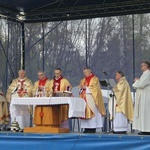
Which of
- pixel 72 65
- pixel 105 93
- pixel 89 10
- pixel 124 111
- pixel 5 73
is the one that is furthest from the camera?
pixel 72 65

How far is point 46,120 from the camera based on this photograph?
35.9ft

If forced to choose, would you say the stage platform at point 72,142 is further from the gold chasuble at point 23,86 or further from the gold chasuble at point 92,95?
the gold chasuble at point 23,86

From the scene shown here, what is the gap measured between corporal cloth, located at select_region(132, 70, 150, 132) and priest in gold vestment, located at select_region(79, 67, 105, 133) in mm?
1345

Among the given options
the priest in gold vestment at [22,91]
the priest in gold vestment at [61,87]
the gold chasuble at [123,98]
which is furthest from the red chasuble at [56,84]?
the gold chasuble at [123,98]

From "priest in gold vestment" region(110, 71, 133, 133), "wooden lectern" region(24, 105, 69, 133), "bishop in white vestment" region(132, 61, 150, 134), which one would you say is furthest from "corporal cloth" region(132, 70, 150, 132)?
"wooden lectern" region(24, 105, 69, 133)

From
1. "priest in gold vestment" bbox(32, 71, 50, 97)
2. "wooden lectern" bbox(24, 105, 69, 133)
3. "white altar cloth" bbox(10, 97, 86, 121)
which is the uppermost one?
"priest in gold vestment" bbox(32, 71, 50, 97)

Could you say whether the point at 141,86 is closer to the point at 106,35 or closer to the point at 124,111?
the point at 124,111

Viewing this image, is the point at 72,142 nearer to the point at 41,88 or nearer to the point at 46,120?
the point at 46,120

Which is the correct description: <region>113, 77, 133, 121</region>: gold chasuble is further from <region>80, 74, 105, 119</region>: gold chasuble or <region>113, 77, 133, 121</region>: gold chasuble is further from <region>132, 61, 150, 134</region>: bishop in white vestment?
<region>132, 61, 150, 134</region>: bishop in white vestment

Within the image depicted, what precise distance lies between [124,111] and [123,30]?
631 centimetres

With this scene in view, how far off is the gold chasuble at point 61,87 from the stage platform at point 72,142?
1980 mm

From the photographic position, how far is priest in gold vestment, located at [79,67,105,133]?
11422 millimetres

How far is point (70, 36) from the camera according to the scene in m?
17.7

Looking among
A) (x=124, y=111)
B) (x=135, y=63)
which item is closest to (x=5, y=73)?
(x=135, y=63)
